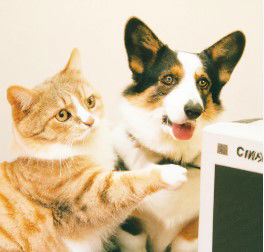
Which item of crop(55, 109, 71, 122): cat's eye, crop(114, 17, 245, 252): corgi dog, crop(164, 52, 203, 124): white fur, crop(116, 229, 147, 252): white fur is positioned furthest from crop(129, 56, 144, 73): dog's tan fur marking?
crop(116, 229, 147, 252): white fur

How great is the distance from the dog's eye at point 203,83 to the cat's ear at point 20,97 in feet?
1.37

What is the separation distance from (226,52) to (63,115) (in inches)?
18.1

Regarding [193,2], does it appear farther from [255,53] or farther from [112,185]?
[112,185]

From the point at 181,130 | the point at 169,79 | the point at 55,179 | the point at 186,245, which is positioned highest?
the point at 169,79

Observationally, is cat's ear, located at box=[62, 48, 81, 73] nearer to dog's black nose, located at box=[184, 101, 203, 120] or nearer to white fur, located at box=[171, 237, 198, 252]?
dog's black nose, located at box=[184, 101, 203, 120]

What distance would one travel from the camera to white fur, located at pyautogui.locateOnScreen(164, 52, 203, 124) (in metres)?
0.87

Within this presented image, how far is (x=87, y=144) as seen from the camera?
1.01 meters

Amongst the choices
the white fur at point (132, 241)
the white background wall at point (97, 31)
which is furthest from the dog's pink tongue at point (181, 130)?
the white background wall at point (97, 31)

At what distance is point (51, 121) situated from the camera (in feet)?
3.11

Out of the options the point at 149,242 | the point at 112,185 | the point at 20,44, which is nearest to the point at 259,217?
the point at 112,185

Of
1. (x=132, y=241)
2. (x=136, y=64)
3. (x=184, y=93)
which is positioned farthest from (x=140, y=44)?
(x=132, y=241)

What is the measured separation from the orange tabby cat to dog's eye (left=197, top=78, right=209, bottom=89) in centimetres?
29

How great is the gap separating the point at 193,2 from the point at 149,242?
826 millimetres

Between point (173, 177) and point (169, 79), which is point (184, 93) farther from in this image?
point (173, 177)
